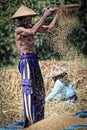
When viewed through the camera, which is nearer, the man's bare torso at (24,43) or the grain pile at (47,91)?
the man's bare torso at (24,43)

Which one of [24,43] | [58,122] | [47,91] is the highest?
[24,43]

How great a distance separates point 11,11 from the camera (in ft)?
50.6

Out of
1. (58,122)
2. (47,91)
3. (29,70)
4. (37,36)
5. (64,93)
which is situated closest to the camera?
(58,122)

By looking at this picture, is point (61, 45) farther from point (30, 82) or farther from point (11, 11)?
point (30, 82)

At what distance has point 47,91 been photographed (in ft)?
44.8

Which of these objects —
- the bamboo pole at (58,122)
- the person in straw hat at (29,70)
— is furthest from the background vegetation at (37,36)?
the bamboo pole at (58,122)

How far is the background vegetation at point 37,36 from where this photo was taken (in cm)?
1507

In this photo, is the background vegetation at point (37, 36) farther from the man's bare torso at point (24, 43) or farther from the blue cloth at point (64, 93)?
the man's bare torso at point (24, 43)

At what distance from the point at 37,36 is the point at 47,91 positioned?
185 centimetres

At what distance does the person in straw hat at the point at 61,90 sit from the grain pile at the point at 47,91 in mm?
129

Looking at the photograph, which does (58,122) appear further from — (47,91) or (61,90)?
(47,91)

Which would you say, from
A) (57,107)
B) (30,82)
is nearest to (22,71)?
(30,82)

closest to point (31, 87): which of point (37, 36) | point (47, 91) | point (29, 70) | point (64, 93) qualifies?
point (29, 70)

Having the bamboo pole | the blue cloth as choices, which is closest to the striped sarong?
the bamboo pole
